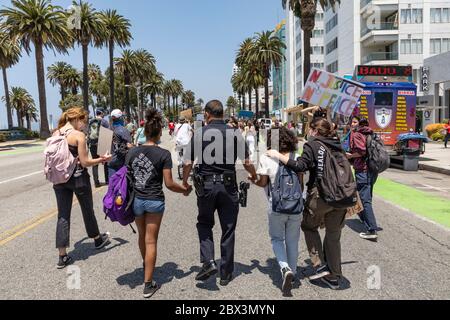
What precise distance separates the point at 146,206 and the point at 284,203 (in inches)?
57.1

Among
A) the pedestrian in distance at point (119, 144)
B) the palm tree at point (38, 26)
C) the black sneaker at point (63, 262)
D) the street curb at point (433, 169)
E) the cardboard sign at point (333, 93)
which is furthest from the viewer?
the palm tree at point (38, 26)

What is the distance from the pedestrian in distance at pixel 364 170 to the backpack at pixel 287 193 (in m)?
2.18

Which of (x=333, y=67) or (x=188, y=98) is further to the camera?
(x=188, y=98)

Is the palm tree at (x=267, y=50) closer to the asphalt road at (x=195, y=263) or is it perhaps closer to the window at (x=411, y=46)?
Result: the window at (x=411, y=46)

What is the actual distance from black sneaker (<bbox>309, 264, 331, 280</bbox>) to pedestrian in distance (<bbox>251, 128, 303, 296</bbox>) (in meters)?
0.25

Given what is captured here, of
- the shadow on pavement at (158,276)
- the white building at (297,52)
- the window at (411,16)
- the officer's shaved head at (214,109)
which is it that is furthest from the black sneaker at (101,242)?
the white building at (297,52)

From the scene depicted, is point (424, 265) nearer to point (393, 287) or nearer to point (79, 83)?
point (393, 287)

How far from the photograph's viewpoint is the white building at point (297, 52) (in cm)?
8219

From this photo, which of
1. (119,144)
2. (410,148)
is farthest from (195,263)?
(410,148)

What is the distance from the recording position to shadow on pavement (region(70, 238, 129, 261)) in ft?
17.7

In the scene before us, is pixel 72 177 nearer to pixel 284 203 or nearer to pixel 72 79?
pixel 284 203

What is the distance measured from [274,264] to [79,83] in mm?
90967

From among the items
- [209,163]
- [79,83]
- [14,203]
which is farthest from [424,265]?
[79,83]

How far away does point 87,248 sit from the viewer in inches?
225
